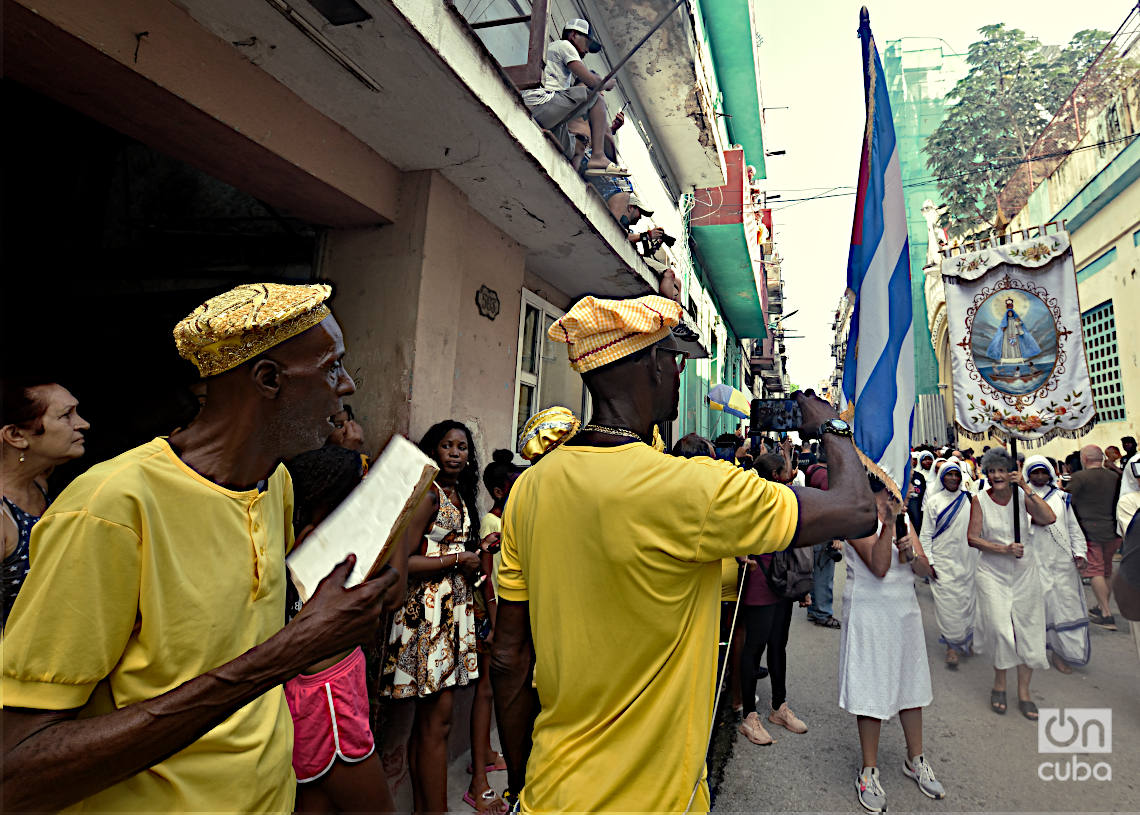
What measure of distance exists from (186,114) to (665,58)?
6.87 meters

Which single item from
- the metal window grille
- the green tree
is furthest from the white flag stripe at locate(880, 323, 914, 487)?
the green tree

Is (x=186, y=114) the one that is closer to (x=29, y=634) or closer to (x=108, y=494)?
(x=108, y=494)

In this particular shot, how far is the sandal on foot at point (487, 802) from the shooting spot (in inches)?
127

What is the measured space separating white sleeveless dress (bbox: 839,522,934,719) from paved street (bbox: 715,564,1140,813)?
539mm

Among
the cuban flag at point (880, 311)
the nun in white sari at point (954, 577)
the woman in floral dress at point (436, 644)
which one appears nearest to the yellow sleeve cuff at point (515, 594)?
the woman in floral dress at point (436, 644)

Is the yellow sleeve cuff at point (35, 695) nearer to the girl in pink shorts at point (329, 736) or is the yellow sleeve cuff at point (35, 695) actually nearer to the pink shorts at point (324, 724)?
the girl in pink shorts at point (329, 736)

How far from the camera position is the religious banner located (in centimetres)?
594

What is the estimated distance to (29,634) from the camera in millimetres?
927

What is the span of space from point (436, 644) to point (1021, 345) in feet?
21.4

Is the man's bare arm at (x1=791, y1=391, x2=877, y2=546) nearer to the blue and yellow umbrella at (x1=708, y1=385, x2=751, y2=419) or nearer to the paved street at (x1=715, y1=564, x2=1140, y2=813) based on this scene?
the paved street at (x1=715, y1=564, x2=1140, y2=813)

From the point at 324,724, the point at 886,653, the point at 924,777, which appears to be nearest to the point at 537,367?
the point at 886,653

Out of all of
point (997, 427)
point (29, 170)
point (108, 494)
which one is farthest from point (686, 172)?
point (108, 494)

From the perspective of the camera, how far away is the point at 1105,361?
10.5 m

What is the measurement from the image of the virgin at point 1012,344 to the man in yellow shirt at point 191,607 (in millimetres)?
6973
